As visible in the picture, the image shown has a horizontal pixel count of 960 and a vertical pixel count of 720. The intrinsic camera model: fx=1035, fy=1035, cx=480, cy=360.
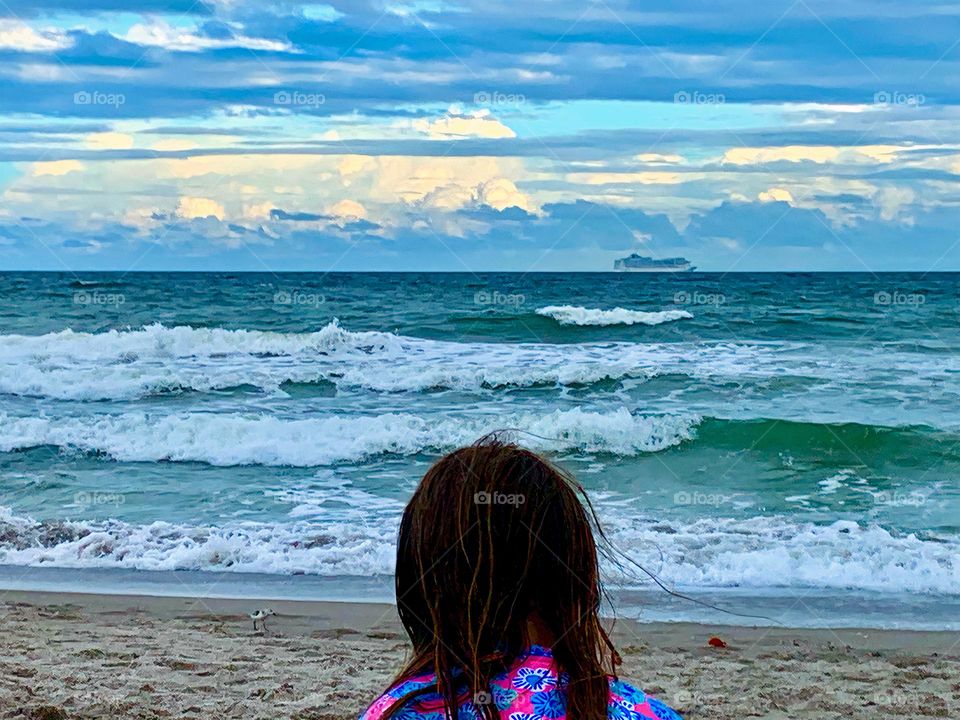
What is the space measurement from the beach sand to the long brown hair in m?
3.48

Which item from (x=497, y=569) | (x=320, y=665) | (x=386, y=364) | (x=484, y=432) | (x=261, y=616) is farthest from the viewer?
(x=386, y=364)

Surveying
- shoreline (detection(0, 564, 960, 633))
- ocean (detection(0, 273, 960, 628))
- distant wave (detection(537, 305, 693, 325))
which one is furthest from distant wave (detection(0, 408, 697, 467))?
distant wave (detection(537, 305, 693, 325))

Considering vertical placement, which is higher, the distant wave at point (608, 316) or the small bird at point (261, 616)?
the distant wave at point (608, 316)

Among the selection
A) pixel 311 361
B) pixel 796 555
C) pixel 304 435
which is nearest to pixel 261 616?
pixel 796 555

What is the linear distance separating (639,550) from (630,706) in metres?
6.89

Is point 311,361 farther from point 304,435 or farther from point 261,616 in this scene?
point 261,616

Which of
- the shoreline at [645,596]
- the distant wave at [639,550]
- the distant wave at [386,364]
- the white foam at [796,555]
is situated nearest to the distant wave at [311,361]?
the distant wave at [386,364]

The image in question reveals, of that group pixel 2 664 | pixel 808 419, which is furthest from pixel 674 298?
pixel 2 664

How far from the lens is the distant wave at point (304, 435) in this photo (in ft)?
39.0

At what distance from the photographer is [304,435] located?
1262 centimetres

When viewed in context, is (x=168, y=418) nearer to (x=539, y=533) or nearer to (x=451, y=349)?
(x=451, y=349)

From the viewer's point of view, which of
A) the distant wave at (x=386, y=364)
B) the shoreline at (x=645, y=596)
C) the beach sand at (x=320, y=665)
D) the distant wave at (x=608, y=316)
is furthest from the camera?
the distant wave at (x=608, y=316)

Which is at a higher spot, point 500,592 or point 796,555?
point 500,592

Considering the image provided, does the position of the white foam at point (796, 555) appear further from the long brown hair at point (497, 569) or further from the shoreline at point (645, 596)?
the long brown hair at point (497, 569)
